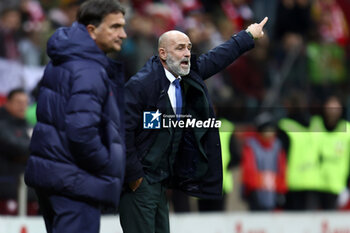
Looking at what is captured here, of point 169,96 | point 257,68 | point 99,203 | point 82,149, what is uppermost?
point 257,68

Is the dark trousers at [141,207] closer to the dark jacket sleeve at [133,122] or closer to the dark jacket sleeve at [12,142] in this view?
the dark jacket sleeve at [133,122]

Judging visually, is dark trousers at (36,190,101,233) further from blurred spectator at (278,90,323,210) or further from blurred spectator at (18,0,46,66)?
blurred spectator at (18,0,46,66)

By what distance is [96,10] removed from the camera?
472 cm

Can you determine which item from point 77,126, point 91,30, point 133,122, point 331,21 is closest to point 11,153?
point 133,122

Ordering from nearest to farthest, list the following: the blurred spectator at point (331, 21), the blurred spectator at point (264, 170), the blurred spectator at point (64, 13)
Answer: the blurred spectator at point (264, 170)
the blurred spectator at point (64, 13)
the blurred spectator at point (331, 21)

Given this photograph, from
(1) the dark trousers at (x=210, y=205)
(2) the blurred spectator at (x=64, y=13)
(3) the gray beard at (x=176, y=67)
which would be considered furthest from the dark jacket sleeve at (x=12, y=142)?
(3) the gray beard at (x=176, y=67)

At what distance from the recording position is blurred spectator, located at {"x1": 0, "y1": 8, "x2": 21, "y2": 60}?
9.71 metres

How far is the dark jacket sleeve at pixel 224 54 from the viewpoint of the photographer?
18.5 ft

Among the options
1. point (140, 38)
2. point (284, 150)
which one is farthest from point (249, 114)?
point (140, 38)

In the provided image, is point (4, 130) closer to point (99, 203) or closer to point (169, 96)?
point (169, 96)

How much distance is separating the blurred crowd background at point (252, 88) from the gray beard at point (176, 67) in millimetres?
3086

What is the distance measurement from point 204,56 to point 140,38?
4.65 metres

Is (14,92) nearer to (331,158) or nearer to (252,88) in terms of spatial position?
(331,158)

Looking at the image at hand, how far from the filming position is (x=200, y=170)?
18.1 feet
